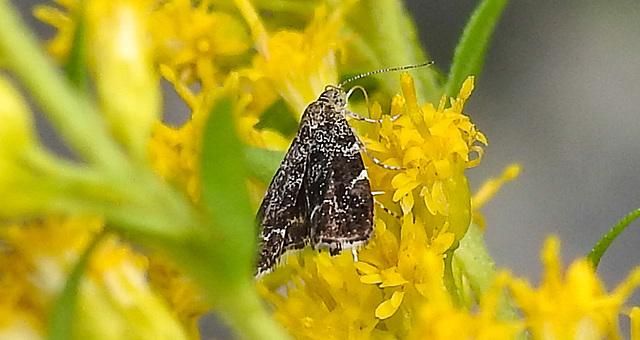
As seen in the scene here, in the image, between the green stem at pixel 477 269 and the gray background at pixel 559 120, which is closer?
the green stem at pixel 477 269

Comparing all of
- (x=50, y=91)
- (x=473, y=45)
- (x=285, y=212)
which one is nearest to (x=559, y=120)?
(x=473, y=45)

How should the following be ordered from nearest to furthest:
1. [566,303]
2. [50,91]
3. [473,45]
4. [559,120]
Result: [50,91], [566,303], [473,45], [559,120]

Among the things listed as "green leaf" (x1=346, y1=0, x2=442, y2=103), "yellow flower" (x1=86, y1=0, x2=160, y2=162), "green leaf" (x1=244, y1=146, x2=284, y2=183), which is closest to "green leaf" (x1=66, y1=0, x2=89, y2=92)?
"yellow flower" (x1=86, y1=0, x2=160, y2=162)

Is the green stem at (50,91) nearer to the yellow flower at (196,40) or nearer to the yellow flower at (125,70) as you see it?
the yellow flower at (125,70)

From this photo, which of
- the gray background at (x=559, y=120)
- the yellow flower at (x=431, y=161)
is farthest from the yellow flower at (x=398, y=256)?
the gray background at (x=559, y=120)

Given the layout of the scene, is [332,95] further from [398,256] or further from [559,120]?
[559,120]
